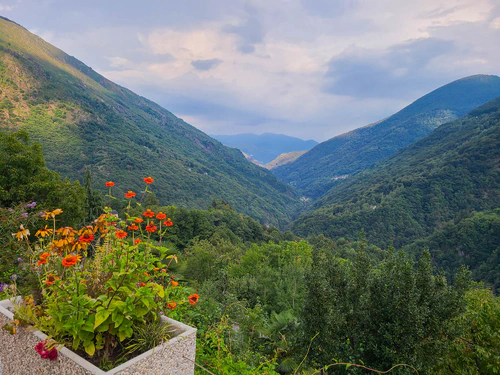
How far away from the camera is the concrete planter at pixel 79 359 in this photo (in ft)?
6.62

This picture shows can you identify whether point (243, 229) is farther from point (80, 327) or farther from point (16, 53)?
point (16, 53)

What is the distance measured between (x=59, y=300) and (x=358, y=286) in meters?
7.49

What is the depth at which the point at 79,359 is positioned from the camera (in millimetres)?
2021

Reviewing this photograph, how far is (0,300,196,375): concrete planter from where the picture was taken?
202 centimetres

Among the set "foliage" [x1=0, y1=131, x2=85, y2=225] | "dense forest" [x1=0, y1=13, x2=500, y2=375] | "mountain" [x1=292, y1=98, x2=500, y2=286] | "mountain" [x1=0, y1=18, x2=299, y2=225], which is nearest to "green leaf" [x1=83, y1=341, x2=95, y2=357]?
"dense forest" [x1=0, y1=13, x2=500, y2=375]

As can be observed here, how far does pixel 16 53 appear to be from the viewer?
69438 millimetres

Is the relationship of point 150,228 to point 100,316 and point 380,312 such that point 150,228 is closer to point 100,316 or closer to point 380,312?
point 100,316

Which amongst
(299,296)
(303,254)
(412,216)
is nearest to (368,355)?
(299,296)

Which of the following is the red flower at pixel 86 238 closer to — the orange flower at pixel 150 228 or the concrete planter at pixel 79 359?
the orange flower at pixel 150 228

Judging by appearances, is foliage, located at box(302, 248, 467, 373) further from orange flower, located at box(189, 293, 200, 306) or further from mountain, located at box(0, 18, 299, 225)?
mountain, located at box(0, 18, 299, 225)

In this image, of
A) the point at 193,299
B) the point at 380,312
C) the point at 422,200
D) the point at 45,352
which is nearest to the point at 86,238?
the point at 45,352

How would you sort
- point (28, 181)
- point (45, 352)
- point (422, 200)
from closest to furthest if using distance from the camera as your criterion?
point (45, 352) < point (28, 181) < point (422, 200)

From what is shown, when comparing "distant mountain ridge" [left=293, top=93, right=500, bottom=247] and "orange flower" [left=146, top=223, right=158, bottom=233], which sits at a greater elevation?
"orange flower" [left=146, top=223, right=158, bottom=233]

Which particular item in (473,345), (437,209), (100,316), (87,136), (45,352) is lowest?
(437,209)
